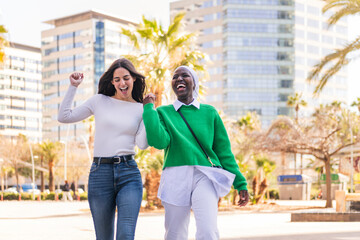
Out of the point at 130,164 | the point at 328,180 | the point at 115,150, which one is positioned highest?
the point at 115,150

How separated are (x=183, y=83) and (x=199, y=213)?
1.00 m

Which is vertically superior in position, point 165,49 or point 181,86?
point 165,49

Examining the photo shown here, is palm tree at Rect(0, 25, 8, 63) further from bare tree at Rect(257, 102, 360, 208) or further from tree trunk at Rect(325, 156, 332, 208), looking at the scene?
tree trunk at Rect(325, 156, 332, 208)

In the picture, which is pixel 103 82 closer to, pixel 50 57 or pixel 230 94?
pixel 230 94

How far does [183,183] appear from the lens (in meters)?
4.77

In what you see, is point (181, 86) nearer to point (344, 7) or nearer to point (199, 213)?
point (199, 213)

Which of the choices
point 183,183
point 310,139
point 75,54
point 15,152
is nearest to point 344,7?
point 310,139

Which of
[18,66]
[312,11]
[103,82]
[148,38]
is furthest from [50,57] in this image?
[103,82]

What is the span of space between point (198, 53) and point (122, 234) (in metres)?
23.2

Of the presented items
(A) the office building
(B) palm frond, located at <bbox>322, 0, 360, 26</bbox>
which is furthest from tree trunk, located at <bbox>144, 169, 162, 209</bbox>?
(A) the office building

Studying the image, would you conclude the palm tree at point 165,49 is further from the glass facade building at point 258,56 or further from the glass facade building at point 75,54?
the glass facade building at point 75,54

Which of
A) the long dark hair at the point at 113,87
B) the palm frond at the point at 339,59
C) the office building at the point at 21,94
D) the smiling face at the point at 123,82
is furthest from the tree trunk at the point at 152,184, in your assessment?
the office building at the point at 21,94

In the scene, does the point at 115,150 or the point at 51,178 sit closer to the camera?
the point at 115,150

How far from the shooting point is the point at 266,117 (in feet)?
397
